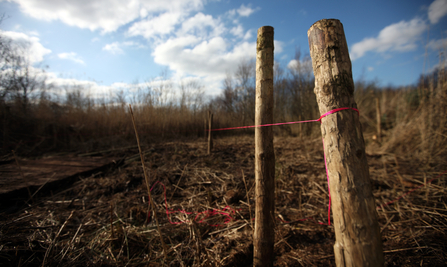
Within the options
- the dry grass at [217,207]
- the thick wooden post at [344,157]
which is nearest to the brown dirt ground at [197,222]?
the dry grass at [217,207]

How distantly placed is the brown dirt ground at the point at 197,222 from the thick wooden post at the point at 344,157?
995mm

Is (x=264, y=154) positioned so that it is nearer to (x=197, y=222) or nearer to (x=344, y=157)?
(x=344, y=157)

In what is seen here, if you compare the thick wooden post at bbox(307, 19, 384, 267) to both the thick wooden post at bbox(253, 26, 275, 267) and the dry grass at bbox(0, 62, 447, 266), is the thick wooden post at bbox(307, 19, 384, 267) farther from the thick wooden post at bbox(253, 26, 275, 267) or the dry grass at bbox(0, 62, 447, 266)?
the dry grass at bbox(0, 62, 447, 266)

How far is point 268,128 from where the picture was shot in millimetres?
1873

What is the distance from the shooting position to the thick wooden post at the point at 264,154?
1843 mm

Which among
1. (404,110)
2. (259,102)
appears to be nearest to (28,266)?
(259,102)

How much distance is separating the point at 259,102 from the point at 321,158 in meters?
4.47

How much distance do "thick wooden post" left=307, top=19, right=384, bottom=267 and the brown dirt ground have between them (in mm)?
995

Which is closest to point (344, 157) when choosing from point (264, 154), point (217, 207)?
point (264, 154)

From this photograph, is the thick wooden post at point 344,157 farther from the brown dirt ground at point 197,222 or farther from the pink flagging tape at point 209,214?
the pink flagging tape at point 209,214

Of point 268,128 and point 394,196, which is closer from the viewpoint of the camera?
point 268,128

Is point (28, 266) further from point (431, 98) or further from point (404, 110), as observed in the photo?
point (404, 110)

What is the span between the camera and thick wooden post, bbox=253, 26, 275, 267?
1.84 metres

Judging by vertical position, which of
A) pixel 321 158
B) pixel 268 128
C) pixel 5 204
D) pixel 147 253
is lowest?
pixel 147 253
